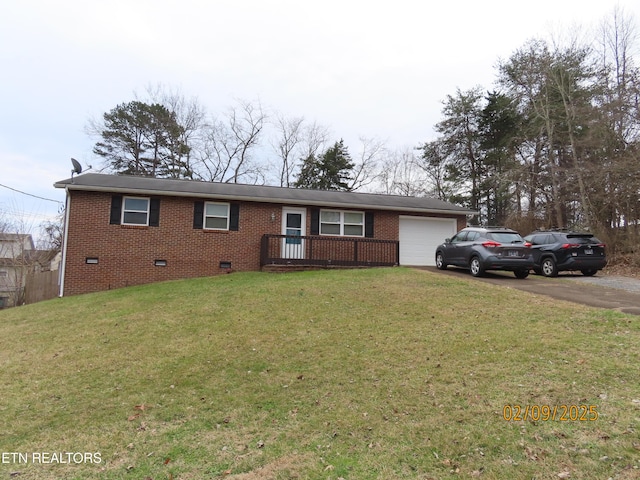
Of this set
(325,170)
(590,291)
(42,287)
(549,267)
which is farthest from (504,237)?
(325,170)

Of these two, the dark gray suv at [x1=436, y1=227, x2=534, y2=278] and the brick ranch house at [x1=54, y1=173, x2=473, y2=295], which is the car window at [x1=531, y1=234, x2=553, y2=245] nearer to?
the dark gray suv at [x1=436, y1=227, x2=534, y2=278]

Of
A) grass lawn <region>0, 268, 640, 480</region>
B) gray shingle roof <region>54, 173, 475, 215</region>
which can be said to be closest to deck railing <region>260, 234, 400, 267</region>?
gray shingle roof <region>54, 173, 475, 215</region>

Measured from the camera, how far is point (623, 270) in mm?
14523

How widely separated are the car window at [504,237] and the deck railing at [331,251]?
3828 mm

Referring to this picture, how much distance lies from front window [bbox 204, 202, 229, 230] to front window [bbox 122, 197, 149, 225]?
2055 millimetres

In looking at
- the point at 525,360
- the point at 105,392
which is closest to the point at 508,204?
the point at 525,360

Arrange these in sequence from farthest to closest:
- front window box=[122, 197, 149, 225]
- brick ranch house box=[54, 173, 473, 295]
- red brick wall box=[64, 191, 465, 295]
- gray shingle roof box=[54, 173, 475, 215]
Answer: front window box=[122, 197, 149, 225] < gray shingle roof box=[54, 173, 475, 215] < brick ranch house box=[54, 173, 473, 295] < red brick wall box=[64, 191, 465, 295]

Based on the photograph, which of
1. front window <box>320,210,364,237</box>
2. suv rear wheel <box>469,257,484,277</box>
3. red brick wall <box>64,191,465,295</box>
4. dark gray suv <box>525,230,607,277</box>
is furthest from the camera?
front window <box>320,210,364,237</box>

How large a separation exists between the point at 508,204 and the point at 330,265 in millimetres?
18222

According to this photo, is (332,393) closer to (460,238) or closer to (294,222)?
(460,238)

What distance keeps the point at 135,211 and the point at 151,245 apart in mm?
1345

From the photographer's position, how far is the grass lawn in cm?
293
